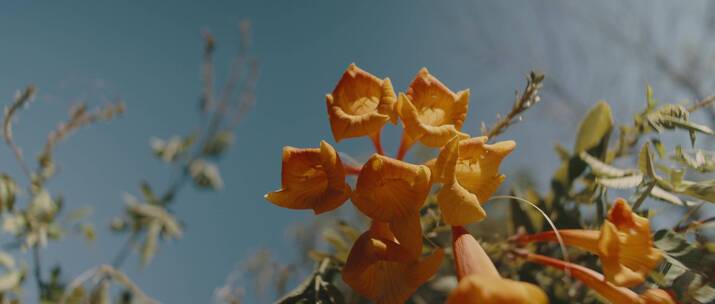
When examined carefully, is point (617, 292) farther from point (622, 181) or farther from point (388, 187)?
point (388, 187)

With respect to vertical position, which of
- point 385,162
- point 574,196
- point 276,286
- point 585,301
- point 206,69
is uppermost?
point 206,69

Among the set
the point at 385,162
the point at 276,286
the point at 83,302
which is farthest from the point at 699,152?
the point at 83,302

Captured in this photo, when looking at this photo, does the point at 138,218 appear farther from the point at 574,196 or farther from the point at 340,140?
the point at 574,196

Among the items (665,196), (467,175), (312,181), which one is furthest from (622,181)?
(312,181)

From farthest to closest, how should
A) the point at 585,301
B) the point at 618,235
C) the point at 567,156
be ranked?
the point at 567,156, the point at 585,301, the point at 618,235

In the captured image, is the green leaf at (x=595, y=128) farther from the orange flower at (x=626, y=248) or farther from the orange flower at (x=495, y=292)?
the orange flower at (x=495, y=292)

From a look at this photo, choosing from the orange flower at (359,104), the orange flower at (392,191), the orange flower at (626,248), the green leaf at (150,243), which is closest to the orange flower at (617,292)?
the orange flower at (626,248)
